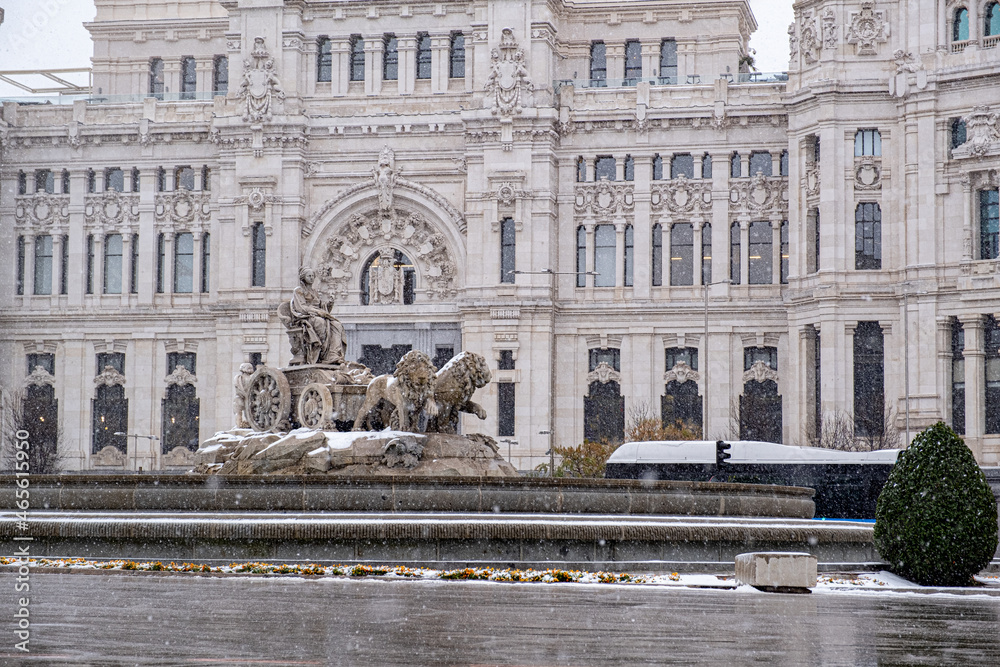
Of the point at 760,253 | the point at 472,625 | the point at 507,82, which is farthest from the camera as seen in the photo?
the point at 760,253

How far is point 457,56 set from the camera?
85.0 m

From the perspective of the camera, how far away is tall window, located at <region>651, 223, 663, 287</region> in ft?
272

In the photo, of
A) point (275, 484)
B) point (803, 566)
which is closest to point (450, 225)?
point (275, 484)

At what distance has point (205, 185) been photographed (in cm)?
8712

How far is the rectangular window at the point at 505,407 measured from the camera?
262ft

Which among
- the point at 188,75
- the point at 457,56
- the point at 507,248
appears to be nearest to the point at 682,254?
the point at 507,248

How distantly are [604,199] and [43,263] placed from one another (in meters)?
33.9

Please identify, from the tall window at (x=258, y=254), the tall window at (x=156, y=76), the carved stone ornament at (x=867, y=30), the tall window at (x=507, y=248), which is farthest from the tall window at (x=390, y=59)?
the carved stone ornament at (x=867, y=30)

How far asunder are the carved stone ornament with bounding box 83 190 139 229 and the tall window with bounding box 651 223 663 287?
30418 millimetres

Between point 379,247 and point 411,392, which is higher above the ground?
point 379,247

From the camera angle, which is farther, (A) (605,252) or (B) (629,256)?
(A) (605,252)

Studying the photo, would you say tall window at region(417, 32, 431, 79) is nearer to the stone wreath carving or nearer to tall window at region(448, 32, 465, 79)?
tall window at region(448, 32, 465, 79)

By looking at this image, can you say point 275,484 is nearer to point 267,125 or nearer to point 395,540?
point 395,540

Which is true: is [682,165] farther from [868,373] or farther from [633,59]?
[868,373]
